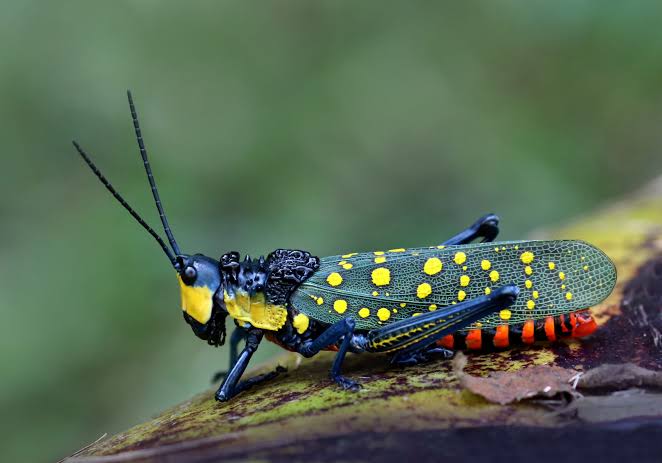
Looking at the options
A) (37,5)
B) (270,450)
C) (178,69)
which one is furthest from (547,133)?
(270,450)

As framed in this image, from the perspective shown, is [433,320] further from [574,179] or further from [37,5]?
[37,5]

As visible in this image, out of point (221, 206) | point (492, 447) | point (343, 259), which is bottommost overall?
point (492, 447)

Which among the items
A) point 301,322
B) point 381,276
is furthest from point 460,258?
point 301,322

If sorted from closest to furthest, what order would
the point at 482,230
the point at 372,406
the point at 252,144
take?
the point at 372,406 < the point at 482,230 < the point at 252,144

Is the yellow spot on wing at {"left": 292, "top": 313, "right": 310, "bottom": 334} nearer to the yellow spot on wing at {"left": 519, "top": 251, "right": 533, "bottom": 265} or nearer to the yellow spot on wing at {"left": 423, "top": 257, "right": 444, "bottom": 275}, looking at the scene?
the yellow spot on wing at {"left": 423, "top": 257, "right": 444, "bottom": 275}

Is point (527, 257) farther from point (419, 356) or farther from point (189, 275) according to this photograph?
point (189, 275)

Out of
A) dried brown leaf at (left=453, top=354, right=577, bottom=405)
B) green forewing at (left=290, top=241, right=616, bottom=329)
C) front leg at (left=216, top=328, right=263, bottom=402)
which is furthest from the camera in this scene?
green forewing at (left=290, top=241, right=616, bottom=329)

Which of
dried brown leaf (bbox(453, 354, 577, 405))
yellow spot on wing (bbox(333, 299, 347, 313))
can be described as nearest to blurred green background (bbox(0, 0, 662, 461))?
yellow spot on wing (bbox(333, 299, 347, 313))
